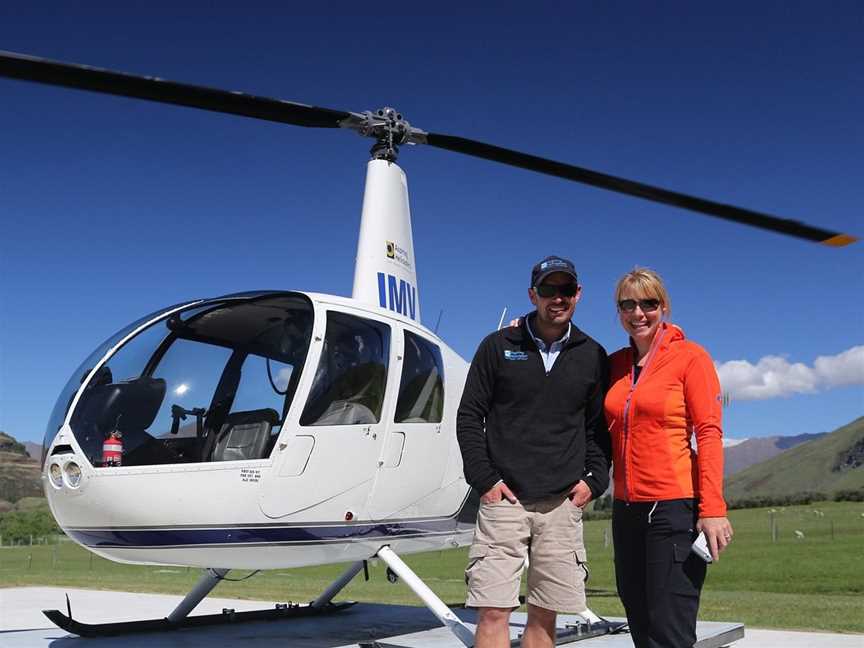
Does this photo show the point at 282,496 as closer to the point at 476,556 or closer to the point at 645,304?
the point at 476,556

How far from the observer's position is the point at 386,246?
7.82 metres

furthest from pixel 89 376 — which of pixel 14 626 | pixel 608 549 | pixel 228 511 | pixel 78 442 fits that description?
pixel 608 549

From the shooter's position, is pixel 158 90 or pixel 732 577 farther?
pixel 732 577

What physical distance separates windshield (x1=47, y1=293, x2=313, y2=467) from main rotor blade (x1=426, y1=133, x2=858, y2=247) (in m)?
2.72

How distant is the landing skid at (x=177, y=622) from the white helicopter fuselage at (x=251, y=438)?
180 centimetres

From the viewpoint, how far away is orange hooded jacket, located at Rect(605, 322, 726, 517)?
3.72m

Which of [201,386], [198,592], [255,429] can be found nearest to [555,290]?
[255,429]

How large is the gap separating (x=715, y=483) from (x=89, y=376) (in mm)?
3949

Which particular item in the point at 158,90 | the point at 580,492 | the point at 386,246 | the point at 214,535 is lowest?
the point at 214,535

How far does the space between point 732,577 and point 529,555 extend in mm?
39411

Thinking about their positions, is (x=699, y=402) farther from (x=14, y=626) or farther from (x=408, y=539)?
(x=14, y=626)

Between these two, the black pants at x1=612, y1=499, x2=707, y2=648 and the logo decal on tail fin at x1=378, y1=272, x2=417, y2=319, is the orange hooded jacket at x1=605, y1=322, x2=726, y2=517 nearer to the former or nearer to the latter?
the black pants at x1=612, y1=499, x2=707, y2=648

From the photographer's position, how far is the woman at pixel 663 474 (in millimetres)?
3645

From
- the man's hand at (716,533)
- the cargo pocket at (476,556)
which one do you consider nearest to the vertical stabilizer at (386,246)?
the cargo pocket at (476,556)
